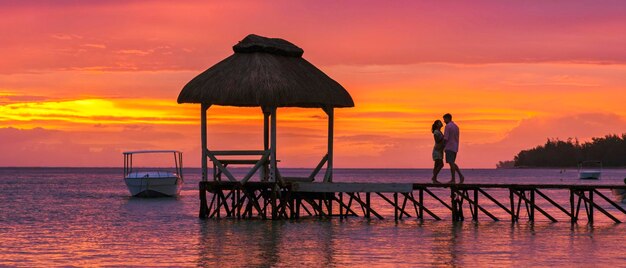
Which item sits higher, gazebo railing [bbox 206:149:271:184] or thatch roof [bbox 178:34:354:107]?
thatch roof [bbox 178:34:354:107]

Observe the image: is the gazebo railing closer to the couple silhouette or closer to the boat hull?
the couple silhouette

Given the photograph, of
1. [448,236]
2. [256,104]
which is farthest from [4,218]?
[448,236]

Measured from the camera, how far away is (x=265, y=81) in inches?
1339

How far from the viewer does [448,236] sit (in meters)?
30.8

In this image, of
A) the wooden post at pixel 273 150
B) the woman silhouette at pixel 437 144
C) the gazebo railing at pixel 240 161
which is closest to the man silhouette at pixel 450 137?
the woman silhouette at pixel 437 144

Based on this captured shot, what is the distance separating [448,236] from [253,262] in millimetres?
9455

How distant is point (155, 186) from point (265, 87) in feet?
A: 128

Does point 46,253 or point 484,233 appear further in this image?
point 484,233

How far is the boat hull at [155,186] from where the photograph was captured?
232 feet

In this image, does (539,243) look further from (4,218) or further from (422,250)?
(4,218)

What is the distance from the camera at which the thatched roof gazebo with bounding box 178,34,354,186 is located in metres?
33.8

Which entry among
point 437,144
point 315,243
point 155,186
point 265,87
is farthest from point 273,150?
point 155,186

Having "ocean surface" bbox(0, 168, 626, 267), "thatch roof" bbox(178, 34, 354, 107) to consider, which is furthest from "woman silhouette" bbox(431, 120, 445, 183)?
"thatch roof" bbox(178, 34, 354, 107)

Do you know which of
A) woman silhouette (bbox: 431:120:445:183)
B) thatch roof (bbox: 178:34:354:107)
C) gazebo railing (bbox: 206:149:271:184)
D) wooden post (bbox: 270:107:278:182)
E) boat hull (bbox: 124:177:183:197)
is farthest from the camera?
boat hull (bbox: 124:177:183:197)
